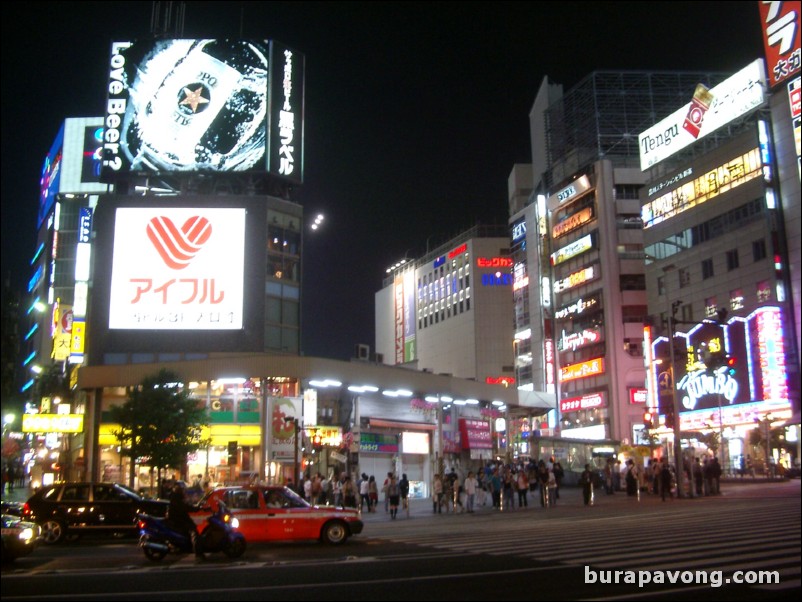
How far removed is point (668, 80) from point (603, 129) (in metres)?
7.78

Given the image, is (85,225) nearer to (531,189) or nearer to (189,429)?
(189,429)

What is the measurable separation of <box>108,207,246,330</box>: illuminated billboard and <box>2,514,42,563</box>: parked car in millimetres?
29415

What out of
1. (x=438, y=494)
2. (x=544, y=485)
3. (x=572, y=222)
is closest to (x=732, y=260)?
(x=572, y=222)

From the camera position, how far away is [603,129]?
7988 centimetres

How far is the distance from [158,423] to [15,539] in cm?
1820

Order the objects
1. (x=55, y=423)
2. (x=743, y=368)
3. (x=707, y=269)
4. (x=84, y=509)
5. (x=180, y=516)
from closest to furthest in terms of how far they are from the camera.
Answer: (x=180, y=516), (x=84, y=509), (x=55, y=423), (x=743, y=368), (x=707, y=269)

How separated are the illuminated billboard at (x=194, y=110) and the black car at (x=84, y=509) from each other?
31249mm

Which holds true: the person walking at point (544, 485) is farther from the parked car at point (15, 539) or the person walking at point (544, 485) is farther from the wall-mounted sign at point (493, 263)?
the wall-mounted sign at point (493, 263)

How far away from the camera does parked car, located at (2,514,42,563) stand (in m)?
15.7

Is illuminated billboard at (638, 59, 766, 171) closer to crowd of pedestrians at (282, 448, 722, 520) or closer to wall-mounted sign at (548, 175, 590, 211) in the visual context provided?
wall-mounted sign at (548, 175, 590, 211)

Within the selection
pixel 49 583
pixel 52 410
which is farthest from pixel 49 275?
pixel 49 583

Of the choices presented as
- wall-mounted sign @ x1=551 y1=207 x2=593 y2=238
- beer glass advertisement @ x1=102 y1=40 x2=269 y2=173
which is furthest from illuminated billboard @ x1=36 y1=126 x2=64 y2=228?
wall-mounted sign @ x1=551 y1=207 x2=593 y2=238

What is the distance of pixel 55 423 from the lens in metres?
41.5
